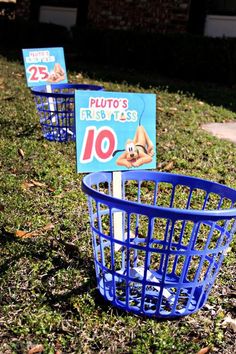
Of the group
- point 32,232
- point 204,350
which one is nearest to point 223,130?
point 32,232

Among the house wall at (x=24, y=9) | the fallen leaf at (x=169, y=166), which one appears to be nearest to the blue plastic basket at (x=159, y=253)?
the fallen leaf at (x=169, y=166)

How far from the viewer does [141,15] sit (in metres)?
13.1

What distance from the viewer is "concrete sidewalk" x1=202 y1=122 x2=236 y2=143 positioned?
6.48m

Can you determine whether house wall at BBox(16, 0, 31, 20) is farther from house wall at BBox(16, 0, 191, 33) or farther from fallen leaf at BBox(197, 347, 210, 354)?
fallen leaf at BBox(197, 347, 210, 354)

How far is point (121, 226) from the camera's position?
2988 millimetres

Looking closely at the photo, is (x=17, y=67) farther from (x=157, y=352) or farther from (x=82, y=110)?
(x=157, y=352)

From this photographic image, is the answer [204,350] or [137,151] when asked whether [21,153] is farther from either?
[204,350]

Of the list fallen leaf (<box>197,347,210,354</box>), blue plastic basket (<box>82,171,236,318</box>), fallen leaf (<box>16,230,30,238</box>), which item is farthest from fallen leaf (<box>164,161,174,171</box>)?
fallen leaf (<box>197,347,210,354</box>)

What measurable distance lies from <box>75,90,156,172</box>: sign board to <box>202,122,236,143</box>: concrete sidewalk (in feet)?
11.7

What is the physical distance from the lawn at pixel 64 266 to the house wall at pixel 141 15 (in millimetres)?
7070

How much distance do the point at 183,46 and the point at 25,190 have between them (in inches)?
303

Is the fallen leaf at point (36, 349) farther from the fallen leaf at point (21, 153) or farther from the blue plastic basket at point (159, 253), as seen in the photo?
the fallen leaf at point (21, 153)

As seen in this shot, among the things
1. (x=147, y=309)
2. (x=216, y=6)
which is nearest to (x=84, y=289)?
(x=147, y=309)

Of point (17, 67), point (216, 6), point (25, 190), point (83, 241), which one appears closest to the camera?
point (83, 241)
